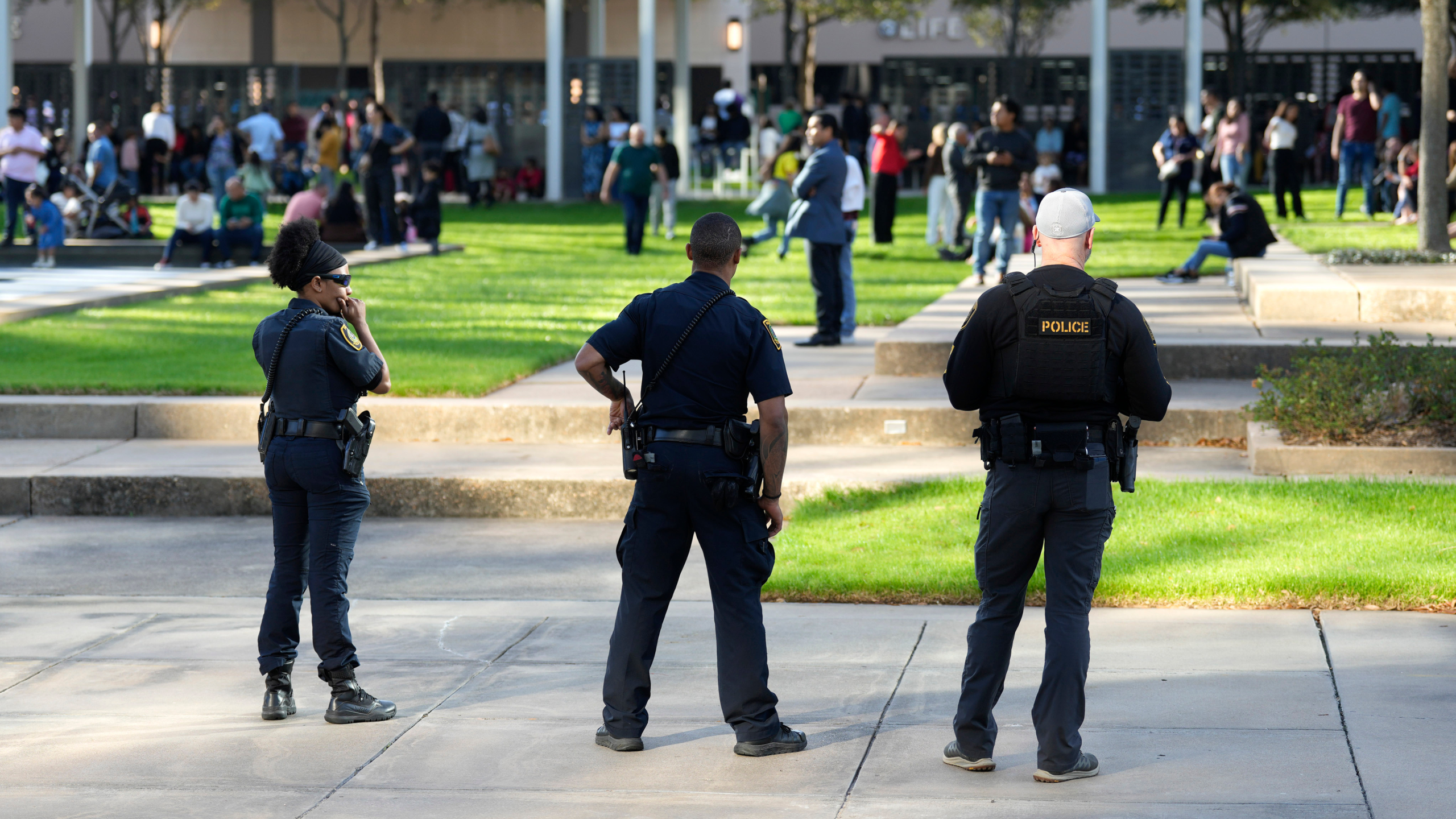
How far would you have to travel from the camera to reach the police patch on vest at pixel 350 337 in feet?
18.5

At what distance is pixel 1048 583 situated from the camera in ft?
16.5

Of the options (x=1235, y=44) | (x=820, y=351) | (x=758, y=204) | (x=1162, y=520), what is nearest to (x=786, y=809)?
(x=1162, y=520)

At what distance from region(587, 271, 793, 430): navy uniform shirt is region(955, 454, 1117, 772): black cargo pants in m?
0.78

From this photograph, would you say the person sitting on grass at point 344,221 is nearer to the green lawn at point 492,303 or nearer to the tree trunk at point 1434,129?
the green lawn at point 492,303

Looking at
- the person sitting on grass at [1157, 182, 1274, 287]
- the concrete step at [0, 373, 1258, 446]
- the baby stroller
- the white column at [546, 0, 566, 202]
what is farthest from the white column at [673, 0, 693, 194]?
the concrete step at [0, 373, 1258, 446]

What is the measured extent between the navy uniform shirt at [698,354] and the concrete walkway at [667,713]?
1.09 metres

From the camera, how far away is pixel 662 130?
24406 millimetres

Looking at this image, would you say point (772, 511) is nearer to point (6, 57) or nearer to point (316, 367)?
point (316, 367)

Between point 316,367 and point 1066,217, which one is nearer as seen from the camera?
point 1066,217

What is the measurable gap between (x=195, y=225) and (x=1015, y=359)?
1908 centimetres

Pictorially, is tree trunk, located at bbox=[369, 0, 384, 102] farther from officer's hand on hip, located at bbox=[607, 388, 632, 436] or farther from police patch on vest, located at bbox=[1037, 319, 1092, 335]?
police patch on vest, located at bbox=[1037, 319, 1092, 335]

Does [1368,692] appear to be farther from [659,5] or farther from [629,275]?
[659,5]

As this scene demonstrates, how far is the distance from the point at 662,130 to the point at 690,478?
19.7 meters

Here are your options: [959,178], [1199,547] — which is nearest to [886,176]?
[959,178]
